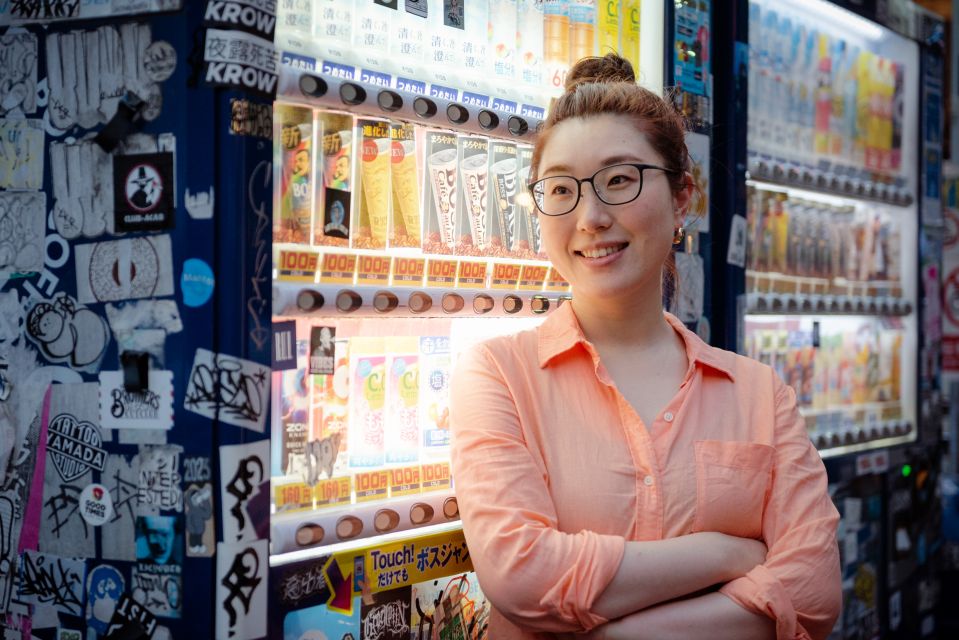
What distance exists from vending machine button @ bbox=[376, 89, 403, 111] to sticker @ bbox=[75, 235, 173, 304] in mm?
587

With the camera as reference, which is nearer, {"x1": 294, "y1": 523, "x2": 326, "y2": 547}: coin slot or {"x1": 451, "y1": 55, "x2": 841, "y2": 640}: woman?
{"x1": 451, "y1": 55, "x2": 841, "y2": 640}: woman

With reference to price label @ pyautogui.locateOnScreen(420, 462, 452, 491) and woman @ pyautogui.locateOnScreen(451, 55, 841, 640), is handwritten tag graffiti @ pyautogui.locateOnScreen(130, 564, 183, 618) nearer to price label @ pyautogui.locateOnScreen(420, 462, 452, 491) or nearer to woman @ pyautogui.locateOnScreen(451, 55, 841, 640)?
woman @ pyautogui.locateOnScreen(451, 55, 841, 640)

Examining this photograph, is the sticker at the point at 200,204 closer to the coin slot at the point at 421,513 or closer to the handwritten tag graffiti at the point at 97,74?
the handwritten tag graffiti at the point at 97,74

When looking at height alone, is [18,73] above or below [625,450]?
above

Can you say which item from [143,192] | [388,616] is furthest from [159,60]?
[388,616]

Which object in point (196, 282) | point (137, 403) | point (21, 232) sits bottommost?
point (137, 403)

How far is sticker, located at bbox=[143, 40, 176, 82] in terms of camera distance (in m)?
1.92

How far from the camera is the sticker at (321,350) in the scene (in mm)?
2195

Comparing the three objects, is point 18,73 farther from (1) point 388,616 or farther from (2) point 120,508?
(1) point 388,616

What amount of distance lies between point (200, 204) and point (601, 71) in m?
0.95

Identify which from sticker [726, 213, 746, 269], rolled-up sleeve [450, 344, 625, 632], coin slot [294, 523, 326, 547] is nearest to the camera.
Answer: rolled-up sleeve [450, 344, 625, 632]

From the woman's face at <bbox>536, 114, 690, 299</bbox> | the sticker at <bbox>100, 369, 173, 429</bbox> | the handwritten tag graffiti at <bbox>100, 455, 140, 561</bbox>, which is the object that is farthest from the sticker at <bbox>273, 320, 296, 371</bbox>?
the woman's face at <bbox>536, 114, 690, 299</bbox>

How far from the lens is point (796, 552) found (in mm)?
1880

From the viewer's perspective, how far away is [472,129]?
8.02ft
